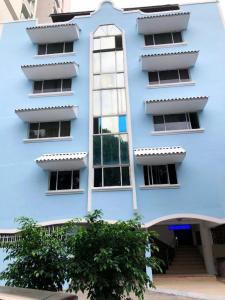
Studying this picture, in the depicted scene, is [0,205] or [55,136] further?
[55,136]

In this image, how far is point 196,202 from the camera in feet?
45.1

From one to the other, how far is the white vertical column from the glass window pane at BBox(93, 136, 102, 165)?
7002 millimetres

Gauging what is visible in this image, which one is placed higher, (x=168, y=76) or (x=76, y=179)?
(x=168, y=76)

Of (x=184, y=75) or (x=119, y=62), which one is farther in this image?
(x=119, y=62)

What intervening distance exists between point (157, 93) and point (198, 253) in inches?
403

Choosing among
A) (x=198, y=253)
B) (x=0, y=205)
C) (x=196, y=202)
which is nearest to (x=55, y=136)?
(x=0, y=205)

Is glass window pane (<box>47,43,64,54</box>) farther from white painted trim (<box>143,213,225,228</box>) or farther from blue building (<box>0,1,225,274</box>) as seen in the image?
white painted trim (<box>143,213,225,228</box>)

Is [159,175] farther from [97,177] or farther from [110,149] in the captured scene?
[97,177]

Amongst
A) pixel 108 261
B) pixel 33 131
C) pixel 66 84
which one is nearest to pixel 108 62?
pixel 66 84

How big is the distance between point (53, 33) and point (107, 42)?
11.9 ft

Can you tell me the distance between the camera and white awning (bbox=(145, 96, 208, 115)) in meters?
15.3

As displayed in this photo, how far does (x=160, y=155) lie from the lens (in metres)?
13.9

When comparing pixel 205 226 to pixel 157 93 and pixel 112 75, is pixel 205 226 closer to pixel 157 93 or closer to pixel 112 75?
pixel 157 93

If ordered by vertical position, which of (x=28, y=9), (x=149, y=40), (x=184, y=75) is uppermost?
(x=28, y=9)
